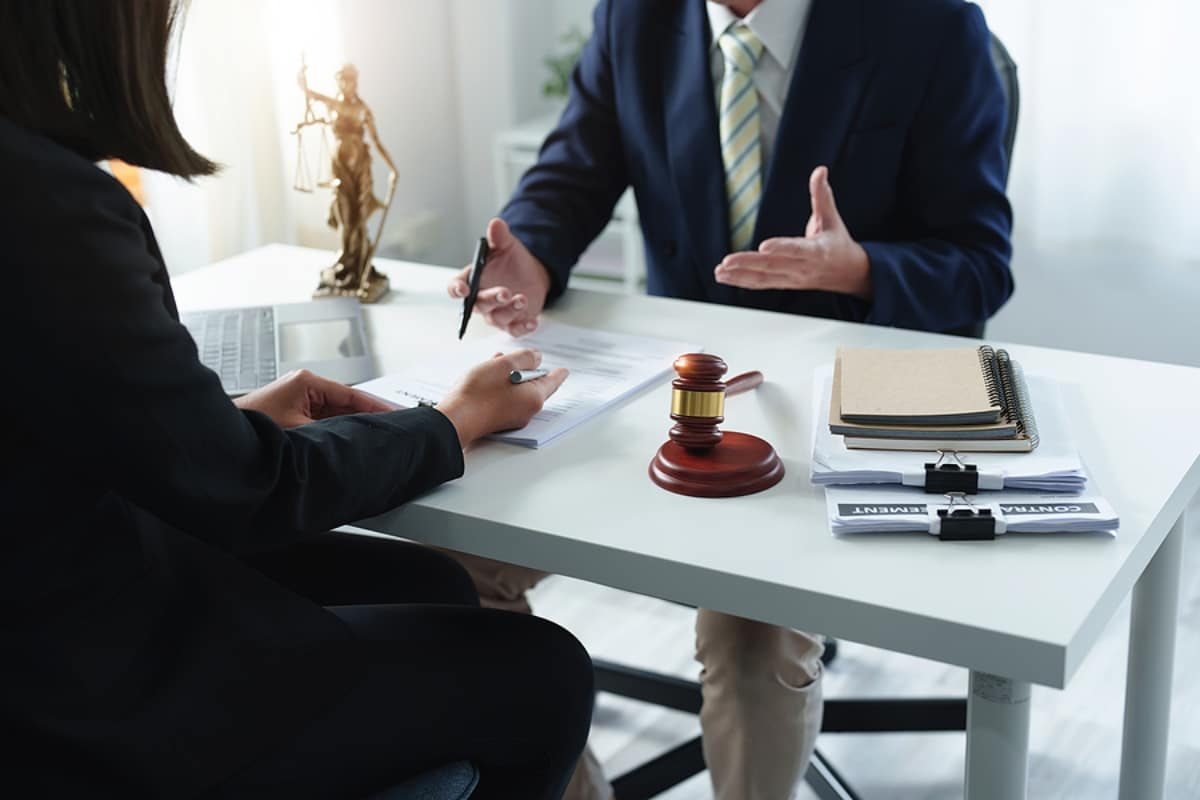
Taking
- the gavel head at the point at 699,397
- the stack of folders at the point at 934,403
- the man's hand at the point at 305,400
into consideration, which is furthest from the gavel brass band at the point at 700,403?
the man's hand at the point at 305,400

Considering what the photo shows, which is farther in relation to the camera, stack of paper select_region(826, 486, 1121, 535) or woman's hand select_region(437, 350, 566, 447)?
woman's hand select_region(437, 350, 566, 447)

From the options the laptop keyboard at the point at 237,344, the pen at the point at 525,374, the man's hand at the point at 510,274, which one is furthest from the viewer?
the man's hand at the point at 510,274

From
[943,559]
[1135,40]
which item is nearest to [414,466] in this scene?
[943,559]

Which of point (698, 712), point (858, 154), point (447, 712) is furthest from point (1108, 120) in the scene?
point (447, 712)

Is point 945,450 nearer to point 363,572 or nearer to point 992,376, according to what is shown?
point 992,376

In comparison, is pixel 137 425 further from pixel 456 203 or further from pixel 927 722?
pixel 456 203

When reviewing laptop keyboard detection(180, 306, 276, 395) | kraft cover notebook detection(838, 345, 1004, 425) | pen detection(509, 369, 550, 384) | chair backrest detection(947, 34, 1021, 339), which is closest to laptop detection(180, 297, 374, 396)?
laptop keyboard detection(180, 306, 276, 395)

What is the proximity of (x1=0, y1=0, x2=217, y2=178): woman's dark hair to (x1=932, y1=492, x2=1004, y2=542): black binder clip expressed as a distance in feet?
2.15

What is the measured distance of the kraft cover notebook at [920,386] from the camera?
3.64 ft

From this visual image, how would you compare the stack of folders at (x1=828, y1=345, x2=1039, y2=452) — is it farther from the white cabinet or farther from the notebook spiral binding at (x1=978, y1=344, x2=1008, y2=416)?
the white cabinet

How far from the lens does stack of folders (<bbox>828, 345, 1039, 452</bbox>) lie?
43.1 inches

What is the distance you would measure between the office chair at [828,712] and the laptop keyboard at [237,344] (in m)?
0.72

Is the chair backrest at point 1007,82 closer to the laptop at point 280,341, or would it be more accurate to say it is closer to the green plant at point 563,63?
the laptop at point 280,341

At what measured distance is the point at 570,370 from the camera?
1402 mm
